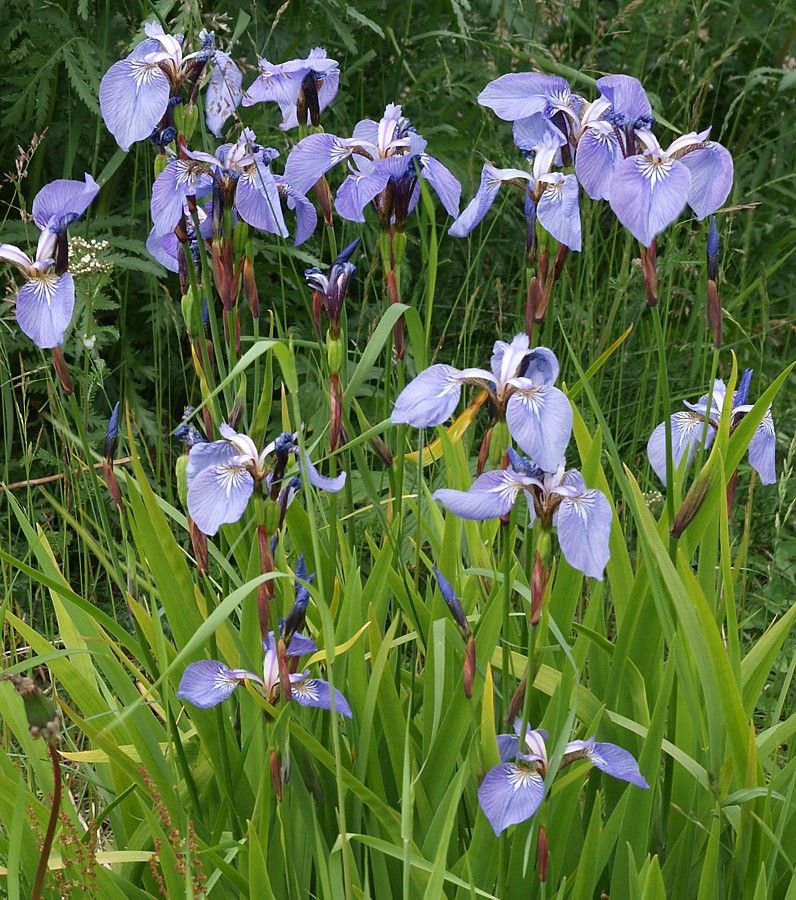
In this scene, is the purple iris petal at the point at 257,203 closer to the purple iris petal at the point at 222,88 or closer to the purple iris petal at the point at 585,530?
the purple iris petal at the point at 222,88

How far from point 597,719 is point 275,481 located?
51cm

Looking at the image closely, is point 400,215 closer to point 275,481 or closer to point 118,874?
point 275,481

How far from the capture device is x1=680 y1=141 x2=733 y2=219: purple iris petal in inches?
54.7

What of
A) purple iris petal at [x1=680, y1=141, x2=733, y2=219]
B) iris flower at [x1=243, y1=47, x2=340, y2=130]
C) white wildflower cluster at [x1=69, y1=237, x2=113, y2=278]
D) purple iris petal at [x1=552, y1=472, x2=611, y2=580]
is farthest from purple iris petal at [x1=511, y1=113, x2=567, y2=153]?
white wildflower cluster at [x1=69, y1=237, x2=113, y2=278]

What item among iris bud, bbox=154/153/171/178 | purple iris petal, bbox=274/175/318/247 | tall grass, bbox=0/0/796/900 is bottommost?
tall grass, bbox=0/0/796/900

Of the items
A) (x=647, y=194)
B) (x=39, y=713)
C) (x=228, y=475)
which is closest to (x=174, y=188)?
(x=228, y=475)

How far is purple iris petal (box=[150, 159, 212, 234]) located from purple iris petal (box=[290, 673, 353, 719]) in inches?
24.8

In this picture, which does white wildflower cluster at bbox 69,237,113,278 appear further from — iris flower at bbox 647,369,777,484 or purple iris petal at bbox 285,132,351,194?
iris flower at bbox 647,369,777,484

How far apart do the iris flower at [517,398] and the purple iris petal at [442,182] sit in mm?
431

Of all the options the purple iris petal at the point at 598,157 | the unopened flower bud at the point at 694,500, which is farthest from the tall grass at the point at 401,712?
the purple iris petal at the point at 598,157

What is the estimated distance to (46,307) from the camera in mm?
1351

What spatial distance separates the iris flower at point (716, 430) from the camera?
1.59 m

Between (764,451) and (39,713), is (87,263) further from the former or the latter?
(764,451)

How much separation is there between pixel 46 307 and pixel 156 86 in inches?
13.2
